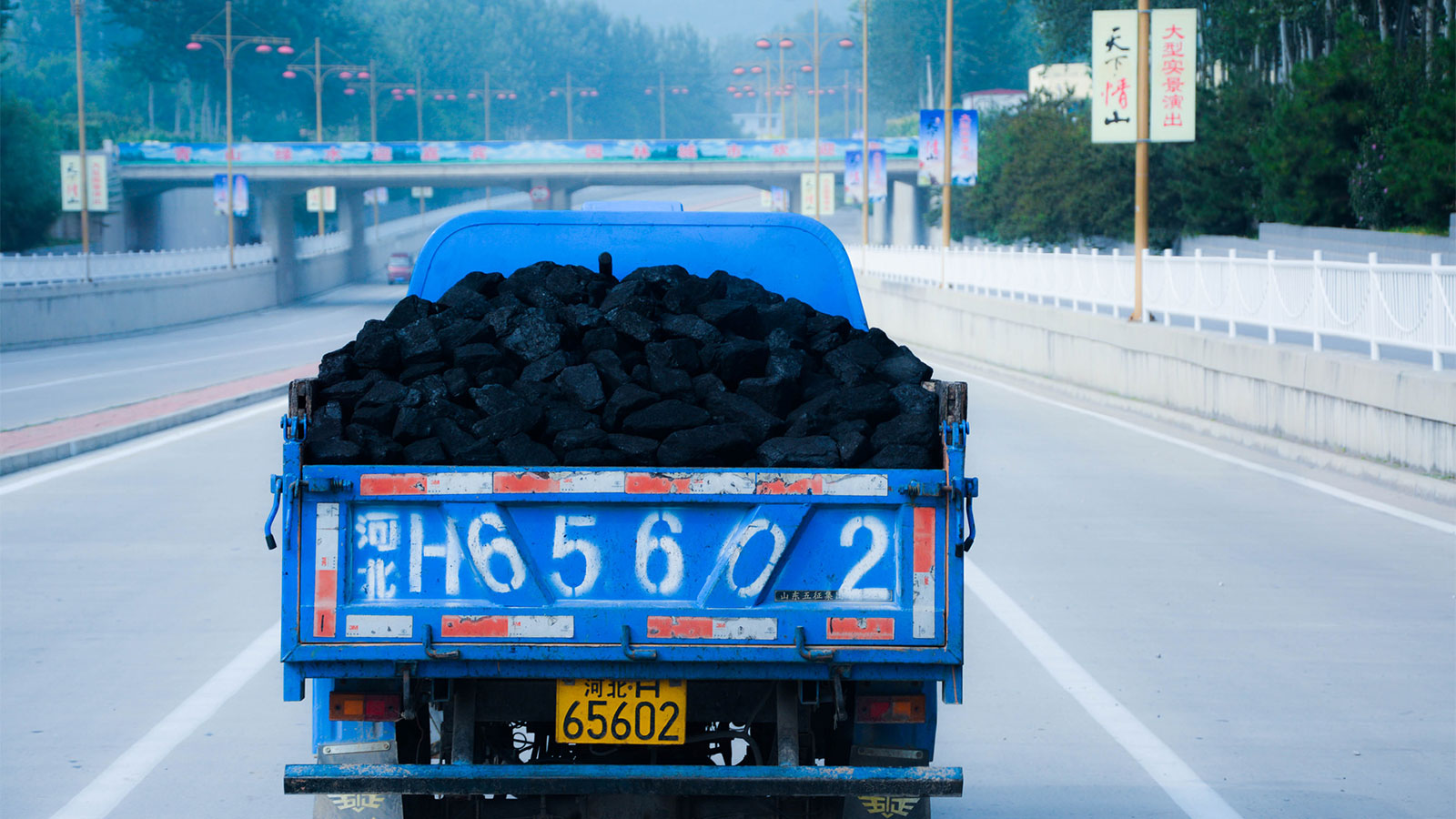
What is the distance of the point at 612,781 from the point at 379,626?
71 cm

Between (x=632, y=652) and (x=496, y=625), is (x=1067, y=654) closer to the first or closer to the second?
(x=632, y=652)

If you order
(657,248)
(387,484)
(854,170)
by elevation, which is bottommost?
(387,484)

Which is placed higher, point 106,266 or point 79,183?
point 79,183

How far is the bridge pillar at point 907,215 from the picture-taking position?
106 m

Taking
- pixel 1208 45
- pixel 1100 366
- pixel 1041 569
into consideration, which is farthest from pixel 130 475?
pixel 1208 45

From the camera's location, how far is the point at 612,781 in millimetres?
4641

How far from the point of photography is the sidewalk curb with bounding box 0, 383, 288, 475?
1708cm

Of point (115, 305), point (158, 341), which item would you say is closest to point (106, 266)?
point (115, 305)

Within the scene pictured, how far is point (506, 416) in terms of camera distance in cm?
513

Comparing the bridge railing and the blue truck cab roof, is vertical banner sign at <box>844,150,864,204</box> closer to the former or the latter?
the bridge railing

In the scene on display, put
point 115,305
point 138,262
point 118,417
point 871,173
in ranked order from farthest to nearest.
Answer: point 871,173, point 138,262, point 115,305, point 118,417

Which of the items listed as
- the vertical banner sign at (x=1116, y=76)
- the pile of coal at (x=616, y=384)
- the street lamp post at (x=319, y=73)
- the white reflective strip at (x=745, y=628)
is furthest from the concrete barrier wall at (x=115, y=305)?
the white reflective strip at (x=745, y=628)

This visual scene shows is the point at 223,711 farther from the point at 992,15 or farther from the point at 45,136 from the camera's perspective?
the point at 992,15

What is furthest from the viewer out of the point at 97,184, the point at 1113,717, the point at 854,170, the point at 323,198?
the point at 323,198
